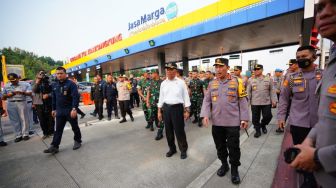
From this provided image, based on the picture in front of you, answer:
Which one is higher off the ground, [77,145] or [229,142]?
[229,142]

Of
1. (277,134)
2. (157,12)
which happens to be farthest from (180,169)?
(157,12)

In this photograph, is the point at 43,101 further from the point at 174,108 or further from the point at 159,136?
the point at 174,108

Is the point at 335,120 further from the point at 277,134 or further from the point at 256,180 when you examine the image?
the point at 277,134

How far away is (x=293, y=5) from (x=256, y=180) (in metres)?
8.39

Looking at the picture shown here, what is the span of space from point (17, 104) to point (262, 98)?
698cm

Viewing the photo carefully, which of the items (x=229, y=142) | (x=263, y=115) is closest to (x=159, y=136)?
(x=229, y=142)

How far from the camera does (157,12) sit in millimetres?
14336

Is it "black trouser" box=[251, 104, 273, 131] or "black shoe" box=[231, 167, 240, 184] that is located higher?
"black trouser" box=[251, 104, 273, 131]

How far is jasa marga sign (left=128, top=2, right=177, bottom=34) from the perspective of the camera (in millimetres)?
13229

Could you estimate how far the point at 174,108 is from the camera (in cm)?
359

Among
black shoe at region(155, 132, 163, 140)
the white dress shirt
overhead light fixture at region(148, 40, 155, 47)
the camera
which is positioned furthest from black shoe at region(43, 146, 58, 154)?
overhead light fixture at region(148, 40, 155, 47)

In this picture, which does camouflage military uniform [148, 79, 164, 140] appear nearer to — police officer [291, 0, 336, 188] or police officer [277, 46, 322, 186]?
police officer [277, 46, 322, 186]

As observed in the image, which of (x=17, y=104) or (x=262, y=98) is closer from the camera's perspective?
(x=262, y=98)

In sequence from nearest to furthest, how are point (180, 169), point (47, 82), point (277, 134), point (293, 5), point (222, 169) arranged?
point (222, 169)
point (180, 169)
point (277, 134)
point (47, 82)
point (293, 5)
